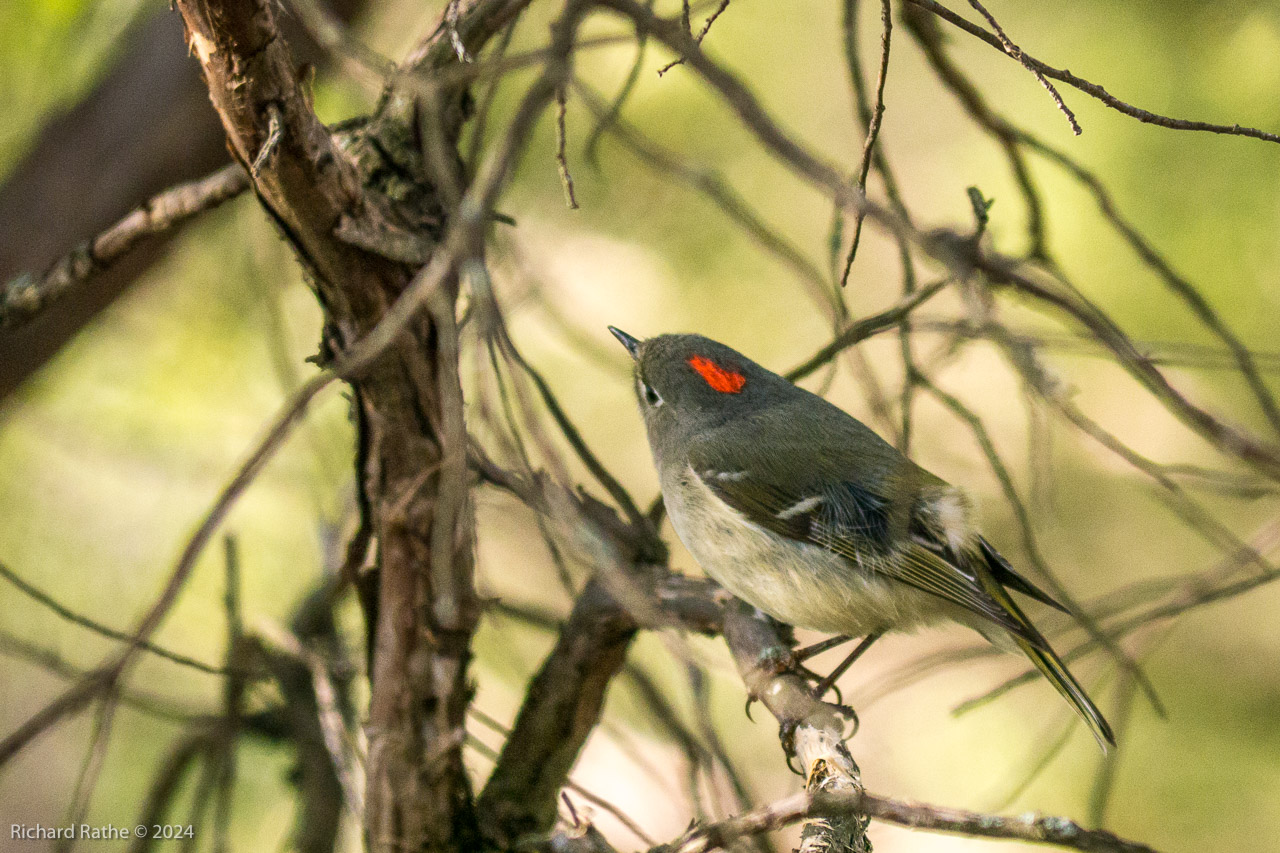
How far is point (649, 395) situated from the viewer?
252 cm

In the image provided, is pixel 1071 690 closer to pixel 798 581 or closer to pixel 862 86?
pixel 798 581

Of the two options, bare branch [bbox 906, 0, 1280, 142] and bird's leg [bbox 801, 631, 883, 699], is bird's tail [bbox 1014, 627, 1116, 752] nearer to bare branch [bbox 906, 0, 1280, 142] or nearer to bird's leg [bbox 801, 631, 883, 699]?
bird's leg [bbox 801, 631, 883, 699]

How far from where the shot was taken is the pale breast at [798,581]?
6.58 ft

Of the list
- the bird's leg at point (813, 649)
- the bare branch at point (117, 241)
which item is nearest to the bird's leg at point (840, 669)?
the bird's leg at point (813, 649)

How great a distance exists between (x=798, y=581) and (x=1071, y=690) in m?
0.54

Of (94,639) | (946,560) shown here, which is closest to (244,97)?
(946,560)

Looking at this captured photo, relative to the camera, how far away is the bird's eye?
2.49 m

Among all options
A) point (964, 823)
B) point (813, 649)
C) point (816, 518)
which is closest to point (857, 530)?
point (816, 518)

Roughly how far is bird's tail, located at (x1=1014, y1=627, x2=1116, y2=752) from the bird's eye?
100cm

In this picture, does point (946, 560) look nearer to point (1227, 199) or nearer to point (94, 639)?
point (1227, 199)

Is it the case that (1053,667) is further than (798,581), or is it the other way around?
(798,581)

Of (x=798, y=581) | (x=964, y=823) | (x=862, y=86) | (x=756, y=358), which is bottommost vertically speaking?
(x=964, y=823)

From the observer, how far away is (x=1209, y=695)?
3418 millimetres

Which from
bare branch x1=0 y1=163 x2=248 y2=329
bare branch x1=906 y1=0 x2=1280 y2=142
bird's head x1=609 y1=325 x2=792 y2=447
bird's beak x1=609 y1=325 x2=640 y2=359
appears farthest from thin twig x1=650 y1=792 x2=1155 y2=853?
bird's beak x1=609 y1=325 x2=640 y2=359
